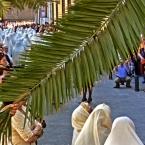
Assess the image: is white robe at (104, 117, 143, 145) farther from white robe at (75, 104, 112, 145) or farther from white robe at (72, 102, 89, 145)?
white robe at (72, 102, 89, 145)

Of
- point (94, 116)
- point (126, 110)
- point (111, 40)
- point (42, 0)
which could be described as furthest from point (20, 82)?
point (126, 110)

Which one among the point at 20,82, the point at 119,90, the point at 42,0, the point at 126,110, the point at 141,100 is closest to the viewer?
the point at 20,82

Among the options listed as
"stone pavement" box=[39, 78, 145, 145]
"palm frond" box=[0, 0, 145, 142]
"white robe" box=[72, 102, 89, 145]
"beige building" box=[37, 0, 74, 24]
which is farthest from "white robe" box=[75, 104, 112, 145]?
"palm frond" box=[0, 0, 145, 142]

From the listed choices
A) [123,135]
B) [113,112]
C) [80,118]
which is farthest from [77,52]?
[113,112]

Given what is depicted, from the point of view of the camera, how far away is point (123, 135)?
4.70 m

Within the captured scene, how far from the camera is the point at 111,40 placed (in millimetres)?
1185

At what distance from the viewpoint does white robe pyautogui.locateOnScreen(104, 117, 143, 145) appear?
15.2ft

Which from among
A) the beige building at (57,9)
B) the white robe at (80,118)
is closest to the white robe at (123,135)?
the white robe at (80,118)

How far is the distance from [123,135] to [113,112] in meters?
7.38

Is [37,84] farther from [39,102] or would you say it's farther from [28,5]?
[28,5]

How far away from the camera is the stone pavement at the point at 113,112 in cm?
924

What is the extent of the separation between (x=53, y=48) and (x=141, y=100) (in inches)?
524

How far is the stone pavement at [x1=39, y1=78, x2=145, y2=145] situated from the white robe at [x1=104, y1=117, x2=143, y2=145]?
1.28 m

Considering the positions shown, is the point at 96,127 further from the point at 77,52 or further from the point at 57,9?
the point at 77,52
